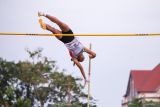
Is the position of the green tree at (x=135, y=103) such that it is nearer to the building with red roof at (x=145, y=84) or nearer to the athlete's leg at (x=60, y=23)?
the building with red roof at (x=145, y=84)

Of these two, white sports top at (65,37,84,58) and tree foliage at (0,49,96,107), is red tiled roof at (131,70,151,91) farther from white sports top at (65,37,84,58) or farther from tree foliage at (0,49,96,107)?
white sports top at (65,37,84,58)

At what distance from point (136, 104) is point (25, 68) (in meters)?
10.9

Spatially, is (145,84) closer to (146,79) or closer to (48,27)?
(146,79)

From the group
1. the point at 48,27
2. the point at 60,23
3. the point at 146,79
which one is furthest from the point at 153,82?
the point at 60,23

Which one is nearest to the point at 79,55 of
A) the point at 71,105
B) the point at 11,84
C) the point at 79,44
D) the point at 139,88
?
the point at 79,44

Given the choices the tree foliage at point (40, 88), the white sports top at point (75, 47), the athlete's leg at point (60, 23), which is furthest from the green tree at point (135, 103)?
the athlete's leg at point (60, 23)

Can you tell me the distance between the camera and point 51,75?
42.0 meters

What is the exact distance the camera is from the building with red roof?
160 ft

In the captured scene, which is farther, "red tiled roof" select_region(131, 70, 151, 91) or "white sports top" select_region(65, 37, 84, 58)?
"red tiled roof" select_region(131, 70, 151, 91)

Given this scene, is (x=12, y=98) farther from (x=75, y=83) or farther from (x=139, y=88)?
(x=139, y=88)

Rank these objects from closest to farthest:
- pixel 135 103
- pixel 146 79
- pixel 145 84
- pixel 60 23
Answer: pixel 60 23, pixel 135 103, pixel 145 84, pixel 146 79

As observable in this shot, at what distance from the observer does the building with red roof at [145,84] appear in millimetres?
48688

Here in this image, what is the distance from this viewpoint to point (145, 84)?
5119 centimetres

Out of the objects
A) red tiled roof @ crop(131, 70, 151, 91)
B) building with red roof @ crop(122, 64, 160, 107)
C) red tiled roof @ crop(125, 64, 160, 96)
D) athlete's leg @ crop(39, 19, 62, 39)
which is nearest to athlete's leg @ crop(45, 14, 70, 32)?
athlete's leg @ crop(39, 19, 62, 39)
